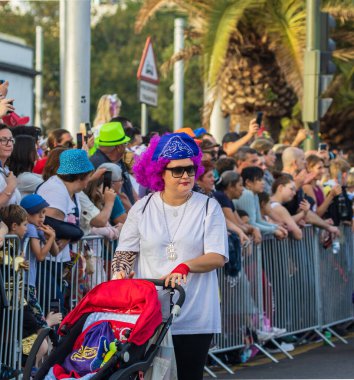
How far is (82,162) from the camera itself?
9.75 m

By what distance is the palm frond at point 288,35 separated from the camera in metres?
19.5

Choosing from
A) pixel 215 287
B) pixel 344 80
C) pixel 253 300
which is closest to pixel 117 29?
pixel 344 80

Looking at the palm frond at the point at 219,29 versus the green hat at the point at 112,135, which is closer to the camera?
the green hat at the point at 112,135

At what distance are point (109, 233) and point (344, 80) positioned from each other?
44.1ft

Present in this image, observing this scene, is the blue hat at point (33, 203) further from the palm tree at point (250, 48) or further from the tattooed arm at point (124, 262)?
the palm tree at point (250, 48)

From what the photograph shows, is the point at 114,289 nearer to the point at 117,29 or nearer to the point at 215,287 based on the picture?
the point at 215,287

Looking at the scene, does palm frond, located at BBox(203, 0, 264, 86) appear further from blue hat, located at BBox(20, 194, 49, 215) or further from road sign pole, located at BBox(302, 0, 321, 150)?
blue hat, located at BBox(20, 194, 49, 215)

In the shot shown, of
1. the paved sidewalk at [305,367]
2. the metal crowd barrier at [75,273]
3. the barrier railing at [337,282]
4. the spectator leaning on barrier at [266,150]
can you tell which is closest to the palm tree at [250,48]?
the spectator leaning on barrier at [266,150]

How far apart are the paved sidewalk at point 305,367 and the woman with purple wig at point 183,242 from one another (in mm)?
3871

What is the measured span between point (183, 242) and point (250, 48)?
1352cm

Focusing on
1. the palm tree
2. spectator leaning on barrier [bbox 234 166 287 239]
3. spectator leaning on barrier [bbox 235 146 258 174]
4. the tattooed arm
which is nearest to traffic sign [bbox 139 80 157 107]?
spectator leaning on barrier [bbox 235 146 258 174]

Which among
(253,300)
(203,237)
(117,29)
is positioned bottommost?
(253,300)

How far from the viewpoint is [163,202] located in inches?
292

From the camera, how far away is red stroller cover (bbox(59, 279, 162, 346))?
6.75 metres
